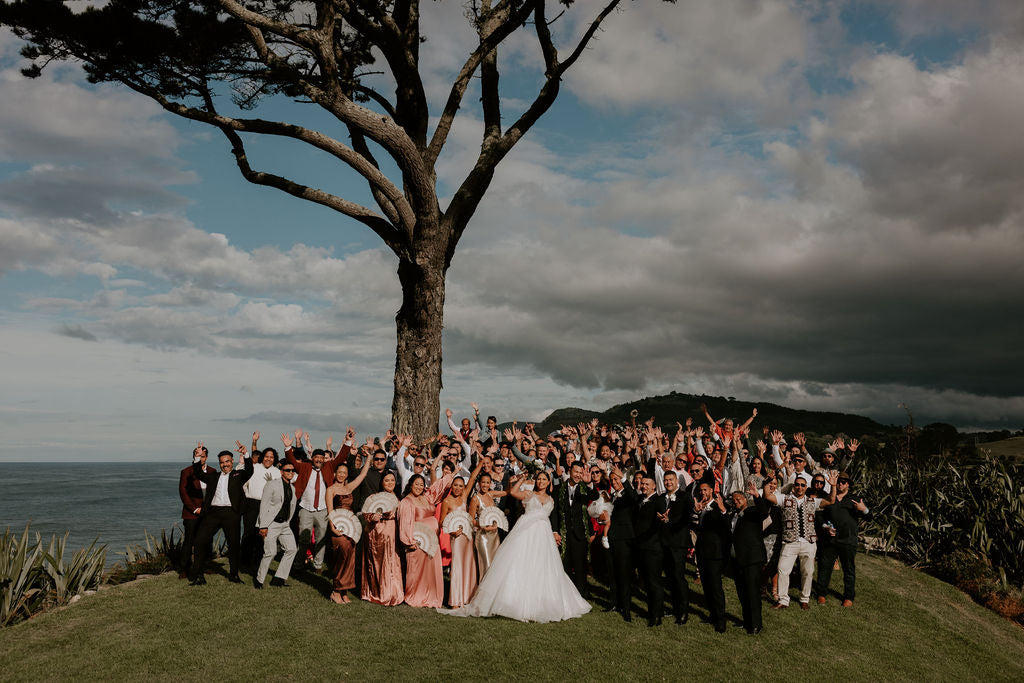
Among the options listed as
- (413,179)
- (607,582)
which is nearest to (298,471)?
(607,582)

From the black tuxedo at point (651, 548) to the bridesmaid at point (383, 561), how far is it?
11.1 feet

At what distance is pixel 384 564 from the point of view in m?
9.30

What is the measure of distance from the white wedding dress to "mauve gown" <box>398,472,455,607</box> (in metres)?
0.36

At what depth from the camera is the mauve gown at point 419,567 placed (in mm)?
9164

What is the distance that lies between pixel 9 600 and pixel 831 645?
10.9 m

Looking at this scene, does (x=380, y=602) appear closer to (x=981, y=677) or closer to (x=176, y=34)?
(x=981, y=677)

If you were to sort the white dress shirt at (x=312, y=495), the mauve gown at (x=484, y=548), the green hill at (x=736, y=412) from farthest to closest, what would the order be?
the green hill at (x=736, y=412)
the white dress shirt at (x=312, y=495)
the mauve gown at (x=484, y=548)

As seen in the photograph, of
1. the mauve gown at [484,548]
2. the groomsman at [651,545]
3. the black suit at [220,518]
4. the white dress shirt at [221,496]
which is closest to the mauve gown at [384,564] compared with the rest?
the mauve gown at [484,548]

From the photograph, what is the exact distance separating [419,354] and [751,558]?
7986 millimetres

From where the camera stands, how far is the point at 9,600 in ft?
28.4

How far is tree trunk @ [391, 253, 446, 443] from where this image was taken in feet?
46.2

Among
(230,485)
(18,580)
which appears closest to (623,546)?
(230,485)

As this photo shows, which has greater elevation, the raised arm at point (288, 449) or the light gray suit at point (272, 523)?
the raised arm at point (288, 449)

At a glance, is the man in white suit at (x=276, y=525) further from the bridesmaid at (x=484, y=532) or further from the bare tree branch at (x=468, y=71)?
the bare tree branch at (x=468, y=71)
